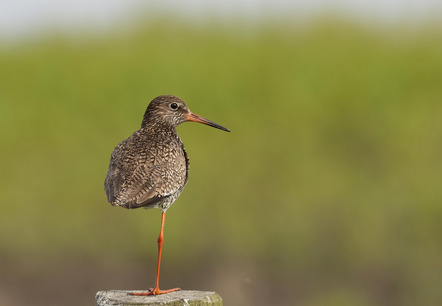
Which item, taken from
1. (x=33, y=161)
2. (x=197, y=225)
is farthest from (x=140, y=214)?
(x=33, y=161)

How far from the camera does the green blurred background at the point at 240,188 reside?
1127cm

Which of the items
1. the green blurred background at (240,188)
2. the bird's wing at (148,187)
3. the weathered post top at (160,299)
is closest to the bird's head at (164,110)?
the bird's wing at (148,187)

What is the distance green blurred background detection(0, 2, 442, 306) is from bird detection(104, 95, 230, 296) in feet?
15.3

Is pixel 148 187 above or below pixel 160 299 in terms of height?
above

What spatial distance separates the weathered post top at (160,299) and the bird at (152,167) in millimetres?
150

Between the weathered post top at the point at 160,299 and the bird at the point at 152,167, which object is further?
the bird at the point at 152,167

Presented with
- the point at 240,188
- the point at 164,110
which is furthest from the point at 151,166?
the point at 240,188

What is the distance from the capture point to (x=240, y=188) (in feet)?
38.3

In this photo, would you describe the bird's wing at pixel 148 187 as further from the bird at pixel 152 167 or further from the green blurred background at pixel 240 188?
the green blurred background at pixel 240 188

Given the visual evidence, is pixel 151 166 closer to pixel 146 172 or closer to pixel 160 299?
pixel 146 172

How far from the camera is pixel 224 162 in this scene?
1196 centimetres

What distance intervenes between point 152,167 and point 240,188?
564 cm

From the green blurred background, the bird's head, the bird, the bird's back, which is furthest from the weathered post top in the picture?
the green blurred background

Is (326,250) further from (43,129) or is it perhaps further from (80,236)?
(43,129)
